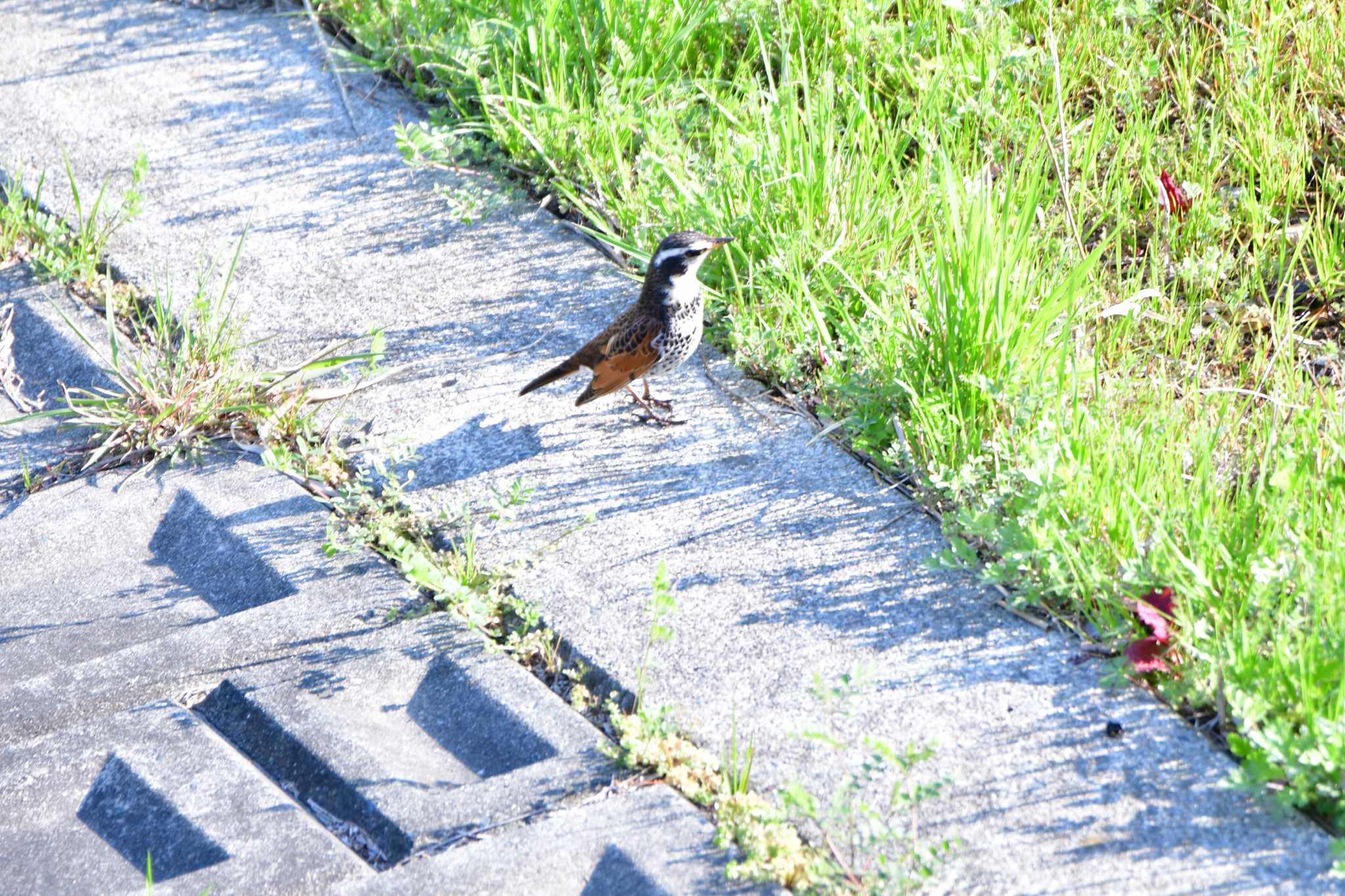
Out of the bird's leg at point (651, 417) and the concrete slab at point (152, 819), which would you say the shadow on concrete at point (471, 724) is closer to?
the concrete slab at point (152, 819)

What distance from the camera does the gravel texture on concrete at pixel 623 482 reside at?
2.62 m

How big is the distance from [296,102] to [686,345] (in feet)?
8.59

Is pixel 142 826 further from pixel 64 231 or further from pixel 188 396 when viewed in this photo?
pixel 64 231

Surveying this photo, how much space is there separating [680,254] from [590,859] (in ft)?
6.51

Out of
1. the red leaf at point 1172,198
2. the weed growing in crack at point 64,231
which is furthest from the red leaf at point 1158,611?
the weed growing in crack at point 64,231

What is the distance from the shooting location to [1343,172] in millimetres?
4832

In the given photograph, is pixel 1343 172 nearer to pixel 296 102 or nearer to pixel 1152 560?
pixel 1152 560

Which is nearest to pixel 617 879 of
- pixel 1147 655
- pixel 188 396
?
pixel 1147 655

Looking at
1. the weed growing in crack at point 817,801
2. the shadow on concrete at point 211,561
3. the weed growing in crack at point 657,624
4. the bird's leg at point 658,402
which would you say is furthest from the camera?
the bird's leg at point 658,402

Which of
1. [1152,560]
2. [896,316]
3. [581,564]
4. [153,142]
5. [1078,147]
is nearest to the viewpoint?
[1152,560]

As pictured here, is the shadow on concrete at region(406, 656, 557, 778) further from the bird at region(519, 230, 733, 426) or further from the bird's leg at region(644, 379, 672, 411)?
the bird's leg at region(644, 379, 672, 411)

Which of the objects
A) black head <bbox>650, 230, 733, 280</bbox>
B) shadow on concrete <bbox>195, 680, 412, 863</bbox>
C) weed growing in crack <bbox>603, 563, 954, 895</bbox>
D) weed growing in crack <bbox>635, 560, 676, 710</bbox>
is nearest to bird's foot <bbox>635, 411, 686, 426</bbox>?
black head <bbox>650, 230, 733, 280</bbox>

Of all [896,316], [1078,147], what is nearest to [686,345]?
[896,316]

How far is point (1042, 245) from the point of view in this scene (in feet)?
14.1
